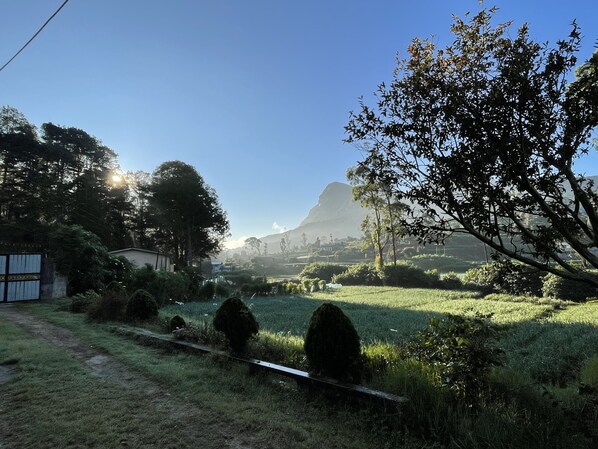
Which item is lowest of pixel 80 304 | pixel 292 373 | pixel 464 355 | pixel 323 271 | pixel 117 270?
pixel 292 373

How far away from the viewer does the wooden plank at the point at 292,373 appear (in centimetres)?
379

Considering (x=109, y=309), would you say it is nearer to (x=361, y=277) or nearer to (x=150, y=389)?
(x=150, y=389)

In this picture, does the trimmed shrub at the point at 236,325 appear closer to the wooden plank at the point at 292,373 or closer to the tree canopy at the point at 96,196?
the wooden plank at the point at 292,373

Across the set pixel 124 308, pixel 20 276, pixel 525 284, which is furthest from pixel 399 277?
pixel 20 276

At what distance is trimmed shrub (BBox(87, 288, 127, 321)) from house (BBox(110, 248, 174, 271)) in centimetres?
1499

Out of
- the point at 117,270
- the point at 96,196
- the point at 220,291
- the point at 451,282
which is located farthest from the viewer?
the point at 96,196

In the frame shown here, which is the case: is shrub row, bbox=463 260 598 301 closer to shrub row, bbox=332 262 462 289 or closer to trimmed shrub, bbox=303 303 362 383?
trimmed shrub, bbox=303 303 362 383

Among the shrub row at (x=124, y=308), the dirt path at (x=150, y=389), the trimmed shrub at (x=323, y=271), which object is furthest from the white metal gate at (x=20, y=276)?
the trimmed shrub at (x=323, y=271)

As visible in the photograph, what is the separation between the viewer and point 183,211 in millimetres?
34469

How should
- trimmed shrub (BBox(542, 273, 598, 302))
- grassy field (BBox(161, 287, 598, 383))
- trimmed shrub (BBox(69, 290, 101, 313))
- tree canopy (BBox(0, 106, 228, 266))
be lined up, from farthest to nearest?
tree canopy (BBox(0, 106, 228, 266))
trimmed shrub (BBox(542, 273, 598, 302))
trimmed shrub (BBox(69, 290, 101, 313))
grassy field (BBox(161, 287, 598, 383))

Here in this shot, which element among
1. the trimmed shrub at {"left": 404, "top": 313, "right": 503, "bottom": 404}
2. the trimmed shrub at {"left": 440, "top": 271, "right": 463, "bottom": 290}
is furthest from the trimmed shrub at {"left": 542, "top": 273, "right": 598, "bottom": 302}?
the trimmed shrub at {"left": 404, "top": 313, "right": 503, "bottom": 404}

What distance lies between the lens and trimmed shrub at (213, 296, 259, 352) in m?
5.98

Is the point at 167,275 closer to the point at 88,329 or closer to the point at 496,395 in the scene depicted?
the point at 88,329

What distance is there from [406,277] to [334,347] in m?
29.3
